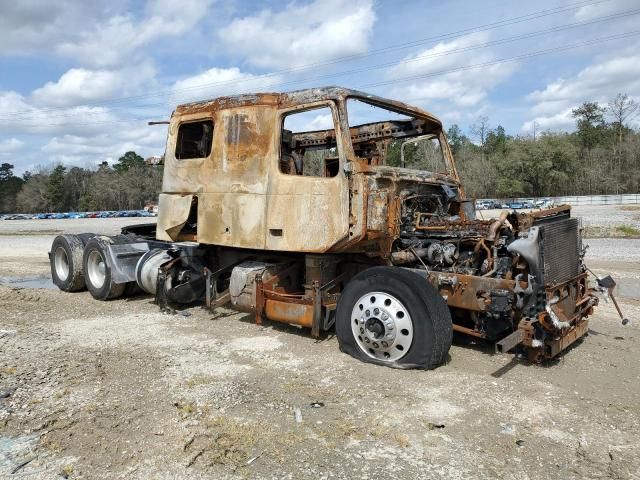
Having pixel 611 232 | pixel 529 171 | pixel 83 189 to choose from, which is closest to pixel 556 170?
pixel 529 171

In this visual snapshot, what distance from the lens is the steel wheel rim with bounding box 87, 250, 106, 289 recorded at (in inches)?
356

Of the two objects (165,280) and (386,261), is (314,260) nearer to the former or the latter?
(386,261)

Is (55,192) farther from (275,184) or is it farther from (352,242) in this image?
(352,242)

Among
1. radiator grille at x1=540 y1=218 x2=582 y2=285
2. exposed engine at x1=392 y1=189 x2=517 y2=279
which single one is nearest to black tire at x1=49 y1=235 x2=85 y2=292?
exposed engine at x1=392 y1=189 x2=517 y2=279

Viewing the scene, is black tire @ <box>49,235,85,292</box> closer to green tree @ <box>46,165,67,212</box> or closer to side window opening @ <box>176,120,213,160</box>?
side window opening @ <box>176,120,213,160</box>

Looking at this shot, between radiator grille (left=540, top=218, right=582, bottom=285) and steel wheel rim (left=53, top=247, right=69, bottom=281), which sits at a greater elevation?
radiator grille (left=540, top=218, right=582, bottom=285)

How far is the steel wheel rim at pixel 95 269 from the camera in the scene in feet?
29.7

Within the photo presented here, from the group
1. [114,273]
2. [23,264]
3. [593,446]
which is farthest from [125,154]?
[593,446]

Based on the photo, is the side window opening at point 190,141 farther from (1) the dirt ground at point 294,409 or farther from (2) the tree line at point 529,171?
(2) the tree line at point 529,171

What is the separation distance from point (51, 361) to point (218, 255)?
2755 millimetres

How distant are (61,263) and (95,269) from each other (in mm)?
1127

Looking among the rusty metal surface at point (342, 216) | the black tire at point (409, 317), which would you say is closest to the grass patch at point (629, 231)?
the rusty metal surface at point (342, 216)

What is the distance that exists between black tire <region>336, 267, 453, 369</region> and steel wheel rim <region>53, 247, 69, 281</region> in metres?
6.45

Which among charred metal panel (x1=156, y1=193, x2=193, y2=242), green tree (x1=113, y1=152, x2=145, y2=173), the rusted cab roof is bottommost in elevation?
charred metal panel (x1=156, y1=193, x2=193, y2=242)
